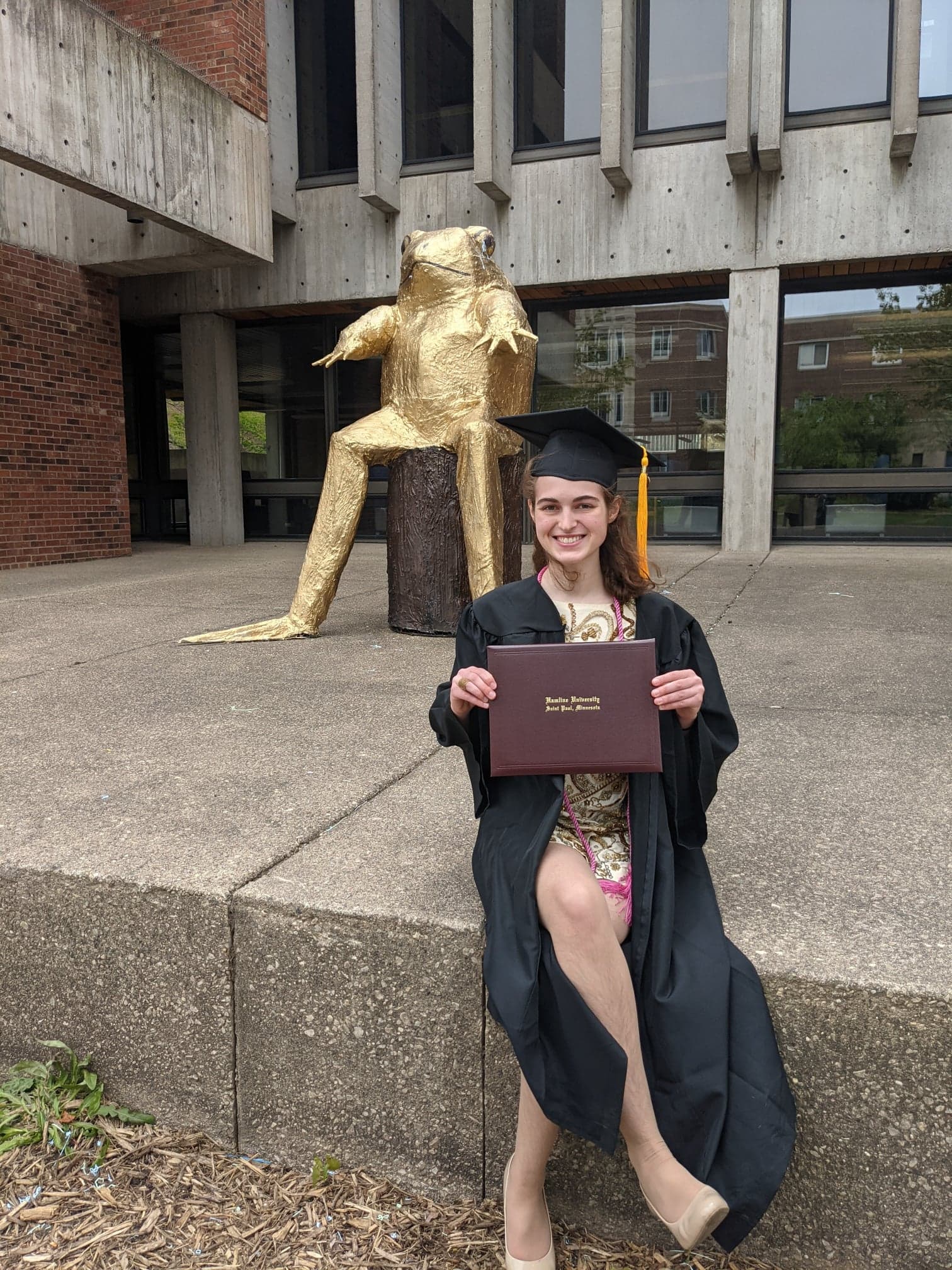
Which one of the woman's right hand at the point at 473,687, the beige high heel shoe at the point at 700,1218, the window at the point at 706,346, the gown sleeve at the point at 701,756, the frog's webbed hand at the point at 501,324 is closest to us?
the beige high heel shoe at the point at 700,1218

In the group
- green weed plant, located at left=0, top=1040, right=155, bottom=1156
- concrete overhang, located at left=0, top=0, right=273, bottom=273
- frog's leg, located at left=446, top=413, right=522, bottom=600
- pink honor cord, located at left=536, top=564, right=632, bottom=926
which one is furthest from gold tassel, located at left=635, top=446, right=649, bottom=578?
concrete overhang, located at left=0, top=0, right=273, bottom=273

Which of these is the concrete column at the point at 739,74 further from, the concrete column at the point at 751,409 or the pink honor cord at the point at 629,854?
the pink honor cord at the point at 629,854

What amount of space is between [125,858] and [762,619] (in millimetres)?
4356

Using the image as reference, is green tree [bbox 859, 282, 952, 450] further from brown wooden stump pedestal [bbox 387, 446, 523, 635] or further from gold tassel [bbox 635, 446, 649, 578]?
gold tassel [bbox 635, 446, 649, 578]

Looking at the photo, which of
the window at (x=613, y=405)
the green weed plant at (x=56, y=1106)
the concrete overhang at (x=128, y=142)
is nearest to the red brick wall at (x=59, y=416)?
the concrete overhang at (x=128, y=142)

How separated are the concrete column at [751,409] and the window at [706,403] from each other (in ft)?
2.31

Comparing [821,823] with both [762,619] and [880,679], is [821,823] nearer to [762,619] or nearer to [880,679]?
[880,679]

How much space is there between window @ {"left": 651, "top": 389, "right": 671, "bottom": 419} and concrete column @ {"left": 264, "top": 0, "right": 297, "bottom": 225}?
183 inches

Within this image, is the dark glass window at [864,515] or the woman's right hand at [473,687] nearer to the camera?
the woman's right hand at [473,687]

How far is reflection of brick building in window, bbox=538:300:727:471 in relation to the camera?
11094mm

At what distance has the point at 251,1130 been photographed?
2037 millimetres

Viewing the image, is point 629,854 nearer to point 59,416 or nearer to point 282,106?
point 59,416

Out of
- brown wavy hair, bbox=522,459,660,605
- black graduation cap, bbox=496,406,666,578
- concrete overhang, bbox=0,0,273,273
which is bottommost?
brown wavy hair, bbox=522,459,660,605

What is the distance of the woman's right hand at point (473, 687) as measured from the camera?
172 centimetres
